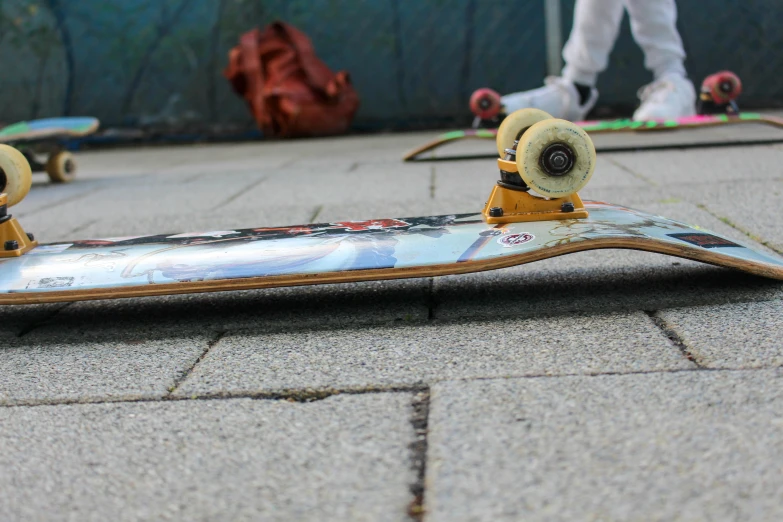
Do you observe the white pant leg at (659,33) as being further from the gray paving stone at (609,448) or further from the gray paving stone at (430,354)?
the gray paving stone at (609,448)

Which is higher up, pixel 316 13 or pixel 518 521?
pixel 316 13

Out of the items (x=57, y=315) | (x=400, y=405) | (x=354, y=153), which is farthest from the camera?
(x=354, y=153)

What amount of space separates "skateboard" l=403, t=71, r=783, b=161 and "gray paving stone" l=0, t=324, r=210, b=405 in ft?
7.62

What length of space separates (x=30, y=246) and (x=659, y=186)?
2.00 meters

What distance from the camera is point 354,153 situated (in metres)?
4.83

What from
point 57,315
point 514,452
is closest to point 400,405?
point 514,452

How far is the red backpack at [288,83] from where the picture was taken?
19.2ft

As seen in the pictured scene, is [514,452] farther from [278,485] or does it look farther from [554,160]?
[554,160]

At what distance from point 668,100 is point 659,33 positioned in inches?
18.1

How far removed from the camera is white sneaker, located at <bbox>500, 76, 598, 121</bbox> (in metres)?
4.37

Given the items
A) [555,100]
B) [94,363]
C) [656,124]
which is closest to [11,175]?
[94,363]

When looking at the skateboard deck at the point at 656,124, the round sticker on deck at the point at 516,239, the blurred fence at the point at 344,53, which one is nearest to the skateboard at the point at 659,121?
the skateboard deck at the point at 656,124

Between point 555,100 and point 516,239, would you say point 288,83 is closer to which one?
point 555,100

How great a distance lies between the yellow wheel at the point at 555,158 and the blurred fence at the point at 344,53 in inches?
185
